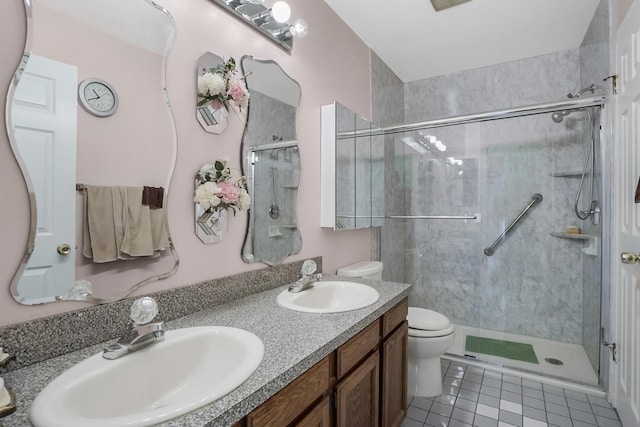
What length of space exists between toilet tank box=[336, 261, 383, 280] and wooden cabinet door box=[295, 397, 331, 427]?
1105 millimetres

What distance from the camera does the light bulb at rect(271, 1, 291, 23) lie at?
150 centimetres

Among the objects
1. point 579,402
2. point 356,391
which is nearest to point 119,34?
point 356,391

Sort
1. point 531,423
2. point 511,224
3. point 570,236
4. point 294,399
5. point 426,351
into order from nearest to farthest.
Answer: point 294,399, point 531,423, point 426,351, point 570,236, point 511,224

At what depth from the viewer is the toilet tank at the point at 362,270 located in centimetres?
211

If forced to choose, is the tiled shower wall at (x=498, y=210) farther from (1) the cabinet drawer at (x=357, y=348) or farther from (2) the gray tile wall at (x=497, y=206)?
(1) the cabinet drawer at (x=357, y=348)

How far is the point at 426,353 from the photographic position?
2.01 meters

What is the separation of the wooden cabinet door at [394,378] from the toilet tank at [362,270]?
521 millimetres

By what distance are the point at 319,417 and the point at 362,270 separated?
49.3 inches

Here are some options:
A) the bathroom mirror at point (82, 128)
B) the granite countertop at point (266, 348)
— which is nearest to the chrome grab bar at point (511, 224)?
the granite countertop at point (266, 348)

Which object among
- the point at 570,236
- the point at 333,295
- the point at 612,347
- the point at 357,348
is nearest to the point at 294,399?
the point at 357,348

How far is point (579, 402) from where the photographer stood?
1957 mm

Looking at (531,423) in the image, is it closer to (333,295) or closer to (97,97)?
(333,295)

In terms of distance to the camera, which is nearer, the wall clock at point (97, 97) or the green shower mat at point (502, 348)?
the wall clock at point (97, 97)

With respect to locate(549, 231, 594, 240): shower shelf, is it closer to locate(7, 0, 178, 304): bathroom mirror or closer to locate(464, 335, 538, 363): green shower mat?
locate(464, 335, 538, 363): green shower mat
